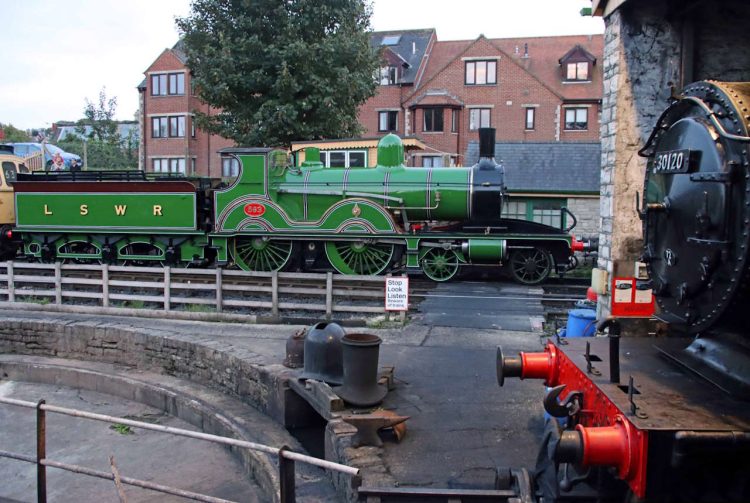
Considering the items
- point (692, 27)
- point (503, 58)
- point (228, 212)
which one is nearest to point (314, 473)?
point (692, 27)

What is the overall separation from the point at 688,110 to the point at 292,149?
15580 mm

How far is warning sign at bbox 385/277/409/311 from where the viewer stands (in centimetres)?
1081

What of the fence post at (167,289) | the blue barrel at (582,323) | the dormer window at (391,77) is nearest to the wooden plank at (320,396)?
the blue barrel at (582,323)

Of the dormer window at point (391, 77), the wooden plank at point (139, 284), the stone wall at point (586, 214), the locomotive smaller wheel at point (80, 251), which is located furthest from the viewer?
the dormer window at point (391, 77)

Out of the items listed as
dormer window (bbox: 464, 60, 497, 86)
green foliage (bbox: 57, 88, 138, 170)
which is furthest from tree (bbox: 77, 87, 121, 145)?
dormer window (bbox: 464, 60, 497, 86)

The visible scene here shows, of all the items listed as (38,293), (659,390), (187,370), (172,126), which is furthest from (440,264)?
(172,126)

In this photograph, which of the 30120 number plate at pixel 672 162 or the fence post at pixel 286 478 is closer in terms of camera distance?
the 30120 number plate at pixel 672 162

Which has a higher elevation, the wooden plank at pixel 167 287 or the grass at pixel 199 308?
the wooden plank at pixel 167 287

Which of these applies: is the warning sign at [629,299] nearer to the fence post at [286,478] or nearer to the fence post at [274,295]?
the fence post at [286,478]

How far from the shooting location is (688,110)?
405 centimetres

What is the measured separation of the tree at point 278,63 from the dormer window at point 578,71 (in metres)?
16.0

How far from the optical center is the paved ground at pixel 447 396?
17.6 feet

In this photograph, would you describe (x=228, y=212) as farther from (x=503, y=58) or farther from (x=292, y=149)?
(x=503, y=58)

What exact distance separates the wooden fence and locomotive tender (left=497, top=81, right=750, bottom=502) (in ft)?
23.5
